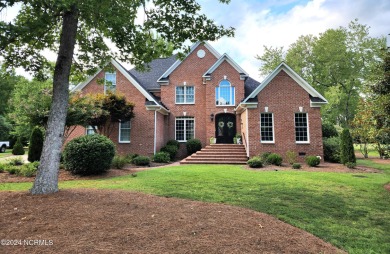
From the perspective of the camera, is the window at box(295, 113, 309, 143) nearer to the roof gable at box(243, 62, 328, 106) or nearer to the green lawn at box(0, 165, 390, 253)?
the roof gable at box(243, 62, 328, 106)

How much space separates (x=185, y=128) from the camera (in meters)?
20.7

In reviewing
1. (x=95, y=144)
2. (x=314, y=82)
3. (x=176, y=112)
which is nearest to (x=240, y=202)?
(x=95, y=144)

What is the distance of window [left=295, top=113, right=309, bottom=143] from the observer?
1622 centimetres

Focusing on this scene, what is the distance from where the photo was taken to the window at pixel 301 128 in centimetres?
1622

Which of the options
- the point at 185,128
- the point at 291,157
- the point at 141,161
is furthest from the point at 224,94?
the point at 141,161

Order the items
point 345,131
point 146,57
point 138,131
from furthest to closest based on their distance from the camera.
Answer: point 138,131, point 345,131, point 146,57

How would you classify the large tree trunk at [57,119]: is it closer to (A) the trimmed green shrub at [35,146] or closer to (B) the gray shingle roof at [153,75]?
(A) the trimmed green shrub at [35,146]

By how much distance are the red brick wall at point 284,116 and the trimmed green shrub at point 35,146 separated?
14.2m

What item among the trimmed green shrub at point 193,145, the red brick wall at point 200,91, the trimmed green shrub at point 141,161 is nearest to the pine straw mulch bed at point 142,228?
the trimmed green shrub at point 141,161

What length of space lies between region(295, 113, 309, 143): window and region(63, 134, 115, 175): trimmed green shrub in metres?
12.1

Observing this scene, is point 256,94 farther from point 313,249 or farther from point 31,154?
point 31,154

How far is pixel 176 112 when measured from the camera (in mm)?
20766

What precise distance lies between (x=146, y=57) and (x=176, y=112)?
39.7 ft

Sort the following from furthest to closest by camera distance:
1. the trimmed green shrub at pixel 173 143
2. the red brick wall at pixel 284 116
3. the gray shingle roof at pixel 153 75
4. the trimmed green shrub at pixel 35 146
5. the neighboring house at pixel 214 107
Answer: the gray shingle roof at pixel 153 75
the trimmed green shrub at pixel 173 143
the neighboring house at pixel 214 107
the red brick wall at pixel 284 116
the trimmed green shrub at pixel 35 146
